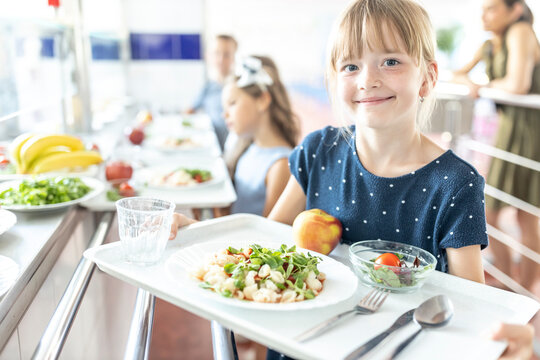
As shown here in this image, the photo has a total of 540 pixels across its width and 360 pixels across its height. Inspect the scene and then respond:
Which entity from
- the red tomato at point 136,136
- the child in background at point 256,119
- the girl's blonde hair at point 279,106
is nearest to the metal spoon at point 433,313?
the child in background at point 256,119

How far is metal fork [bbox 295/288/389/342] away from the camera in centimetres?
70

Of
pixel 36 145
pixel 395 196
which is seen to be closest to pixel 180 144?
pixel 36 145

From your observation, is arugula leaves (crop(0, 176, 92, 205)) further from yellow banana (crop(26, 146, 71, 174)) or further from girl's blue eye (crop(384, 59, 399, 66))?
girl's blue eye (crop(384, 59, 399, 66))

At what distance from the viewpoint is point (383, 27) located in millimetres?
1048

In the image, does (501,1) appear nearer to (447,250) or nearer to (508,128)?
(508,128)

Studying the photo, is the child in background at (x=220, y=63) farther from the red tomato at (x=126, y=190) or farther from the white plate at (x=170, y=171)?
the red tomato at (x=126, y=190)

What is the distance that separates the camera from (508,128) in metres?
2.72

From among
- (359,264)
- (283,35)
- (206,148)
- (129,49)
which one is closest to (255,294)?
(359,264)

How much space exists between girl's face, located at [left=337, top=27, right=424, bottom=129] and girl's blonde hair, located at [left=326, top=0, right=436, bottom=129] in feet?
0.04

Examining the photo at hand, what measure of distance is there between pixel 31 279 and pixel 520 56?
2.41 metres

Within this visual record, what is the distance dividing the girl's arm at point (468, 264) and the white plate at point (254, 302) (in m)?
0.27

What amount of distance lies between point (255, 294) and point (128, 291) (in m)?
1.86

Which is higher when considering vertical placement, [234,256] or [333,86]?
[333,86]

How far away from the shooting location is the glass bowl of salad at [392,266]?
861mm
